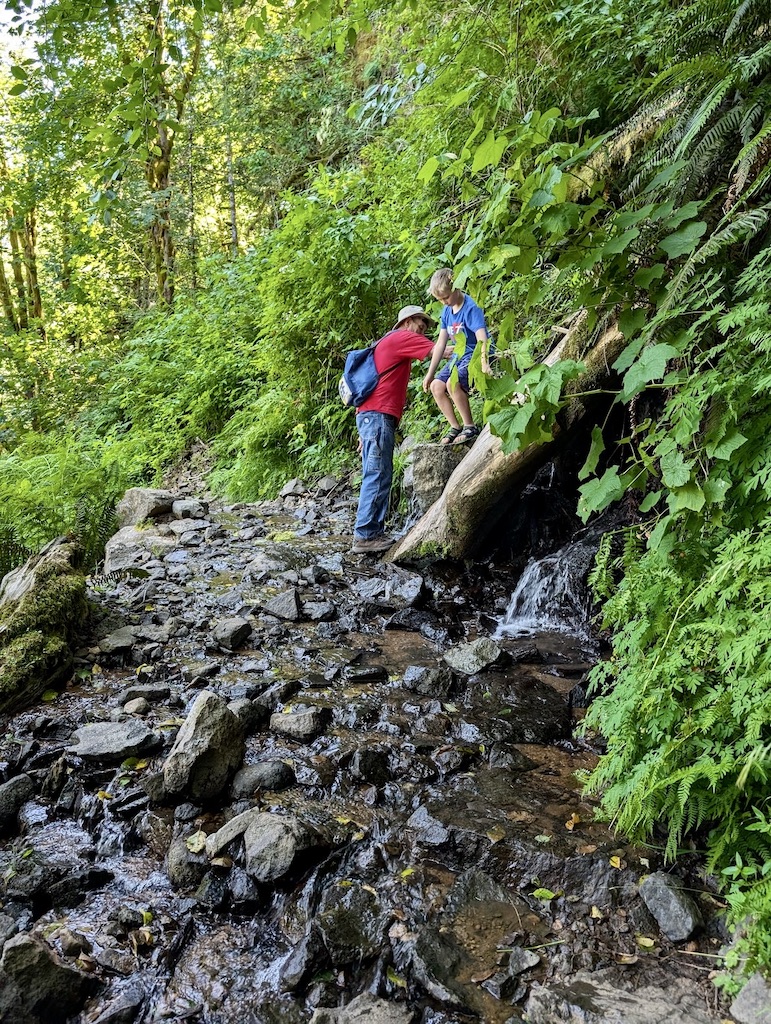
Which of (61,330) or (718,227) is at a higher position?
(61,330)

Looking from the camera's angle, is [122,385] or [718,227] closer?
[718,227]

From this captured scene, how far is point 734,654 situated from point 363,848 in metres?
1.85

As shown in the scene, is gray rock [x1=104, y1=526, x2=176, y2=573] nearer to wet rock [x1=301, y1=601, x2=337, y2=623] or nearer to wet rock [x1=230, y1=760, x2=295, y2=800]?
wet rock [x1=301, y1=601, x2=337, y2=623]

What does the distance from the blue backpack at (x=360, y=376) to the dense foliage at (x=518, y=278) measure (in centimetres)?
136

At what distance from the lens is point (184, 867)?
285 cm

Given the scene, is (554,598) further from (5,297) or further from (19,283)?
(19,283)

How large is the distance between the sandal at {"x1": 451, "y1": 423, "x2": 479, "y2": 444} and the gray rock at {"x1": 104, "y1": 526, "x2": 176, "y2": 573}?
373 cm

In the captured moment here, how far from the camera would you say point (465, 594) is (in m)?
6.32

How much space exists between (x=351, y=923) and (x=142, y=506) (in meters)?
8.07

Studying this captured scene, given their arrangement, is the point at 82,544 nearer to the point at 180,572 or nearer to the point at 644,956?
the point at 180,572

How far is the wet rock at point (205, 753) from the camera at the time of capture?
3.28m

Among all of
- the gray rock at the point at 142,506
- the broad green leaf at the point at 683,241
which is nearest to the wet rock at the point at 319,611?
the broad green leaf at the point at 683,241

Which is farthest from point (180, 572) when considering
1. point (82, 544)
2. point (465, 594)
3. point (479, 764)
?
point (479, 764)

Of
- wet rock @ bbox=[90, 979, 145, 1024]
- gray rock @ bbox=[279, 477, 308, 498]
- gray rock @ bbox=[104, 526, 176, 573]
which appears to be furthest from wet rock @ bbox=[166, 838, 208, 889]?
gray rock @ bbox=[279, 477, 308, 498]
